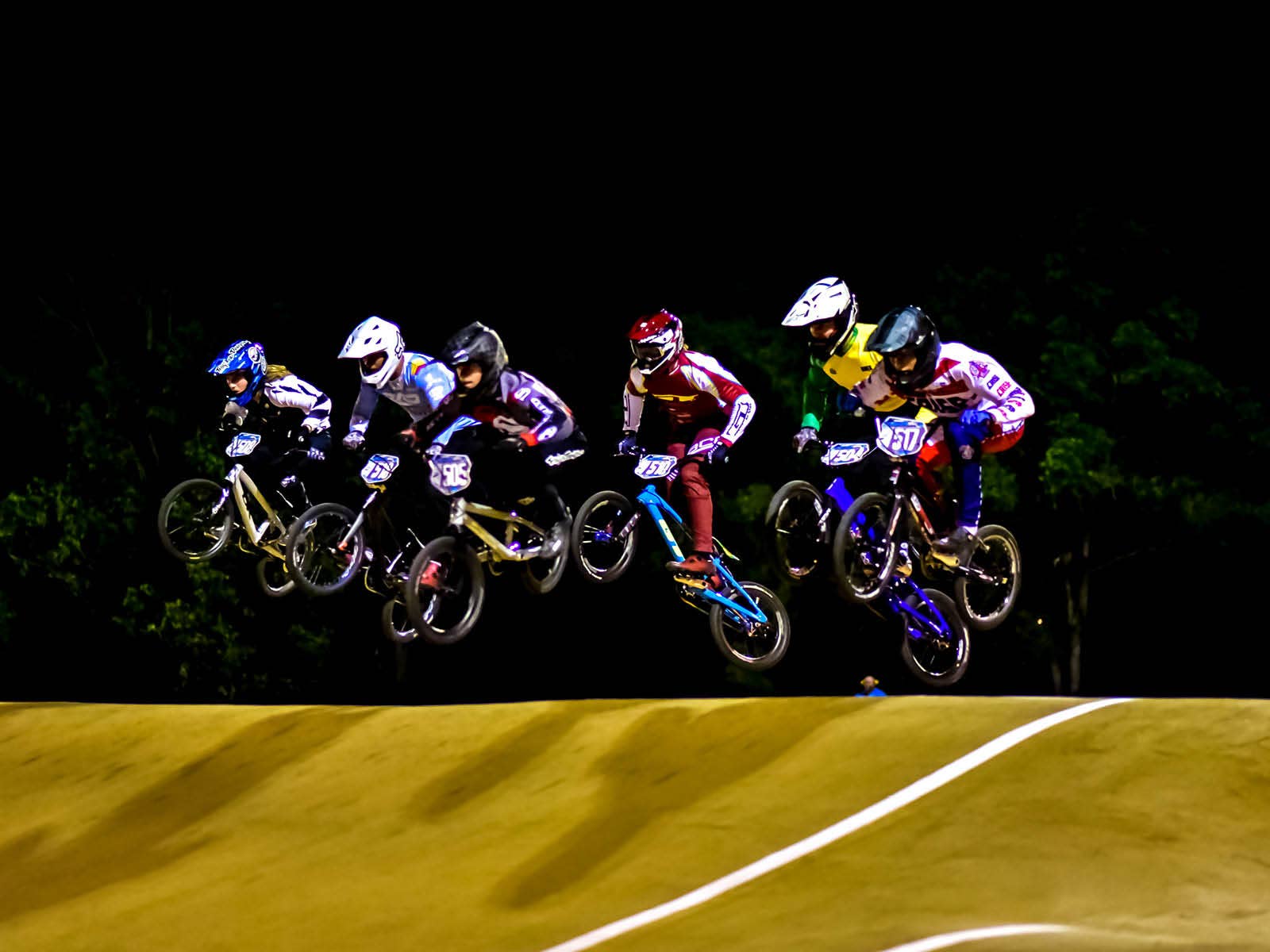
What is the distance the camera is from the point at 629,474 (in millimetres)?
32906

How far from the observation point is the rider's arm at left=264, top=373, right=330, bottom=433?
18250 mm

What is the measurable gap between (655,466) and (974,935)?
757 centimetres

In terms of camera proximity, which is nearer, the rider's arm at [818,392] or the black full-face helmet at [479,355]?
the rider's arm at [818,392]

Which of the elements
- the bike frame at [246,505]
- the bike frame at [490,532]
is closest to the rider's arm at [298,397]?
the bike frame at [246,505]

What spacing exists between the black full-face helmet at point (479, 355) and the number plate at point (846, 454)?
324 cm

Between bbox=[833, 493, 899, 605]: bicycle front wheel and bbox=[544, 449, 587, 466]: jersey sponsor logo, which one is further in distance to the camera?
bbox=[544, 449, 587, 466]: jersey sponsor logo

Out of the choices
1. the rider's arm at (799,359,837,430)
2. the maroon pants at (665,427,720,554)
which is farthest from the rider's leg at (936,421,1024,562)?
the maroon pants at (665,427,720,554)

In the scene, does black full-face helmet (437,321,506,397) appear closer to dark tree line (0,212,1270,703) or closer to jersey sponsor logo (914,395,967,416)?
jersey sponsor logo (914,395,967,416)

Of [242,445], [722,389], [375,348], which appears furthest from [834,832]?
[242,445]

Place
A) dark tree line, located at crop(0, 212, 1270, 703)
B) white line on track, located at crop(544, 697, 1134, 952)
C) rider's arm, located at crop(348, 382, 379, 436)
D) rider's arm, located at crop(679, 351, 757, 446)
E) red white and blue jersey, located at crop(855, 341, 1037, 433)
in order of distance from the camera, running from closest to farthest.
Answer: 1. white line on track, located at crop(544, 697, 1134, 952)
2. red white and blue jersey, located at crop(855, 341, 1037, 433)
3. rider's arm, located at crop(679, 351, 757, 446)
4. rider's arm, located at crop(348, 382, 379, 436)
5. dark tree line, located at crop(0, 212, 1270, 703)

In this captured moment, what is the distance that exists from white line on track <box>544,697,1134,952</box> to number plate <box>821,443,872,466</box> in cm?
308

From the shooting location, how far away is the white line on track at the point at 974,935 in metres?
8.62

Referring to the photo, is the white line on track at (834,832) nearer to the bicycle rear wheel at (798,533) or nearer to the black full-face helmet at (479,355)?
the bicycle rear wheel at (798,533)

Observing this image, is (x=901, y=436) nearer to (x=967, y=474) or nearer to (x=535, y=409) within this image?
(x=967, y=474)
